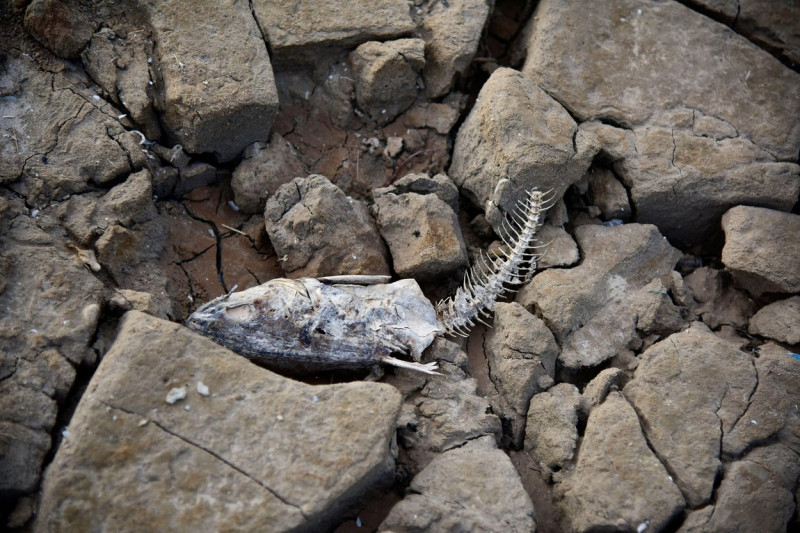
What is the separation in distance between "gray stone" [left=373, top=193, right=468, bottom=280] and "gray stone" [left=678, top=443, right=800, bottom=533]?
1.81m

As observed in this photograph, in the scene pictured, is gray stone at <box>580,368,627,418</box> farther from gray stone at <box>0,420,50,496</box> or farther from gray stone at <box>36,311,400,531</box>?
gray stone at <box>0,420,50,496</box>

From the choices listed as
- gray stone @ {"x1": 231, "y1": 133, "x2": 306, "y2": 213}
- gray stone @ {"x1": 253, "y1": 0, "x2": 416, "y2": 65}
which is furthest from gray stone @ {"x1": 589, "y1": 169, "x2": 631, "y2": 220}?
gray stone @ {"x1": 231, "y1": 133, "x2": 306, "y2": 213}

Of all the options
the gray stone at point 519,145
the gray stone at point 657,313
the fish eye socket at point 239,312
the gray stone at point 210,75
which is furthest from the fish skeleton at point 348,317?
the gray stone at point 210,75

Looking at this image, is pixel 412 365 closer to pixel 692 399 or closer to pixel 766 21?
pixel 692 399

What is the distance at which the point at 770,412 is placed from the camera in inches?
128

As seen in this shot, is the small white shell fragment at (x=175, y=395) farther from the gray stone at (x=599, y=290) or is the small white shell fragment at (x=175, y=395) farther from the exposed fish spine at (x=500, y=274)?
the gray stone at (x=599, y=290)

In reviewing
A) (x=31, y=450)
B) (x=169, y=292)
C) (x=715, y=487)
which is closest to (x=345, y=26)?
(x=169, y=292)

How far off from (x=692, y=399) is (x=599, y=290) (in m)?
0.82

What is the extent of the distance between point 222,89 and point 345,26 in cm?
94

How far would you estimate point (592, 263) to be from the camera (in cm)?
391

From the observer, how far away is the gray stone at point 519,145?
386cm

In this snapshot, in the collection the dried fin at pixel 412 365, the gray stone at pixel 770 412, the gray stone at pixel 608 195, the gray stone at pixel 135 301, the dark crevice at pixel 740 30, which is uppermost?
the dark crevice at pixel 740 30

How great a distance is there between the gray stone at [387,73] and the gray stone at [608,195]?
52.8 inches

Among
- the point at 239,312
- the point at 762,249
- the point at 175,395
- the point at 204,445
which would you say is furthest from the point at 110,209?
the point at 762,249
